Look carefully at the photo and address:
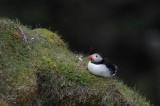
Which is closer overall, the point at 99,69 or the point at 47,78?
the point at 47,78

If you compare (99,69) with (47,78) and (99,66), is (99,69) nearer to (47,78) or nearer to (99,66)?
(99,66)

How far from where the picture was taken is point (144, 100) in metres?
6.10

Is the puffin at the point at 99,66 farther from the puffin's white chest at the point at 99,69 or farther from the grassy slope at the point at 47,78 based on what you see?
the grassy slope at the point at 47,78

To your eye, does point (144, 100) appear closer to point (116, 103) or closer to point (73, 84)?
point (116, 103)

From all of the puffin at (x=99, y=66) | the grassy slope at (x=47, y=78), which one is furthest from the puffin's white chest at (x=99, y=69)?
the grassy slope at (x=47, y=78)

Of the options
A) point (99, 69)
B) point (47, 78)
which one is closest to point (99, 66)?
point (99, 69)

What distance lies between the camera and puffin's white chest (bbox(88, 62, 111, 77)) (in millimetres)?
4594

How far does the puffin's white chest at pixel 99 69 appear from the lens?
15.1 feet

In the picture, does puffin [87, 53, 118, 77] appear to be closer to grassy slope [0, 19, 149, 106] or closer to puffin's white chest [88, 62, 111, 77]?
puffin's white chest [88, 62, 111, 77]

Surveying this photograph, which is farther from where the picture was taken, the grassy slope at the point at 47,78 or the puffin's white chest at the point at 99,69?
the puffin's white chest at the point at 99,69

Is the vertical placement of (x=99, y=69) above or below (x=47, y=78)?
below

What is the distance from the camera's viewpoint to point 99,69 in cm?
460

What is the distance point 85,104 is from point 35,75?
3.58 ft

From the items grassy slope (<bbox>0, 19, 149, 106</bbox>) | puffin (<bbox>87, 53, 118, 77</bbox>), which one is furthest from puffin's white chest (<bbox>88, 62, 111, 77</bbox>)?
grassy slope (<bbox>0, 19, 149, 106</bbox>)
